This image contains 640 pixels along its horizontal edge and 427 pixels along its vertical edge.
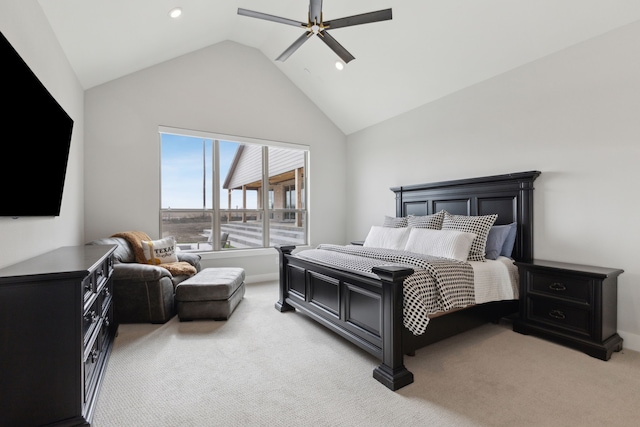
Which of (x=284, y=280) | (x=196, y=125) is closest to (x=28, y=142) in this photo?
(x=284, y=280)

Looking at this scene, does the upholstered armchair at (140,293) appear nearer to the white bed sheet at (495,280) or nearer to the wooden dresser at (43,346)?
the wooden dresser at (43,346)

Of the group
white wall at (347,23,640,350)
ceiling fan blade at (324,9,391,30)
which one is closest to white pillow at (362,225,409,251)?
white wall at (347,23,640,350)

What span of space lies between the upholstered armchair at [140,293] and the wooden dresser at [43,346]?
1446mm

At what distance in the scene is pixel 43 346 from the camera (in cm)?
153

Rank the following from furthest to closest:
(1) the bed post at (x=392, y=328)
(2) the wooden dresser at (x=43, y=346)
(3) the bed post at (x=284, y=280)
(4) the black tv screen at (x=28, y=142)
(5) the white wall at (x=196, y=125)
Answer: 1. (5) the white wall at (x=196, y=125)
2. (3) the bed post at (x=284, y=280)
3. (1) the bed post at (x=392, y=328)
4. (4) the black tv screen at (x=28, y=142)
5. (2) the wooden dresser at (x=43, y=346)

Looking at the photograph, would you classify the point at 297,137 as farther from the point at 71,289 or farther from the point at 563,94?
the point at 71,289

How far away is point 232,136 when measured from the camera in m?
4.94

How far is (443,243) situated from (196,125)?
153 inches

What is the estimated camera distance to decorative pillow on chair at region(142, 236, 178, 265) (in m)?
3.77

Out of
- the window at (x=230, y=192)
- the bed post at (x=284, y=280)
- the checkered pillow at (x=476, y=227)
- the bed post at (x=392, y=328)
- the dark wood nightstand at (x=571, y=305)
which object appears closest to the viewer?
the bed post at (x=392, y=328)

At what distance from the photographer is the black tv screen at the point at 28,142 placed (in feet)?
5.17

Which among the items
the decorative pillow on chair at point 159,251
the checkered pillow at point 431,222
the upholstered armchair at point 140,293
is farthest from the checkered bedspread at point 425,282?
the decorative pillow on chair at point 159,251

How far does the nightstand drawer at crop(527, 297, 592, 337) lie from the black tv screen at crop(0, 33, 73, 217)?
4.11 meters

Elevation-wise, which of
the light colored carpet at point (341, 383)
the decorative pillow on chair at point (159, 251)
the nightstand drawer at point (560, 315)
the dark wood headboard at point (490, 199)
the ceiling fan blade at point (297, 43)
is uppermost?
the ceiling fan blade at point (297, 43)
